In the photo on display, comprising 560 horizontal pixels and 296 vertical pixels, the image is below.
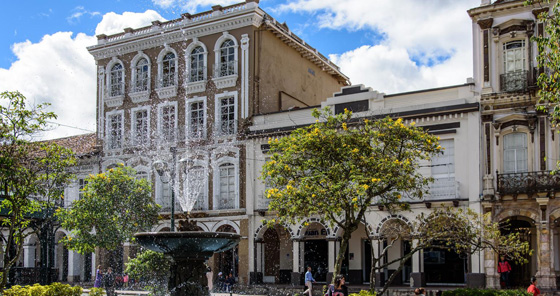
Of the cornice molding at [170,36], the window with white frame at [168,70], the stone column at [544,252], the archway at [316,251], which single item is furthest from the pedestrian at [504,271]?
the window with white frame at [168,70]

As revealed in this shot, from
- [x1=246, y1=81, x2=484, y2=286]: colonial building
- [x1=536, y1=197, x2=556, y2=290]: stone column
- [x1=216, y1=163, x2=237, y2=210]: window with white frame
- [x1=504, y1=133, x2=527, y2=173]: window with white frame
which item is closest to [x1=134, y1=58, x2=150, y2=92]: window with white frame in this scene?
[x1=216, y1=163, x2=237, y2=210]: window with white frame

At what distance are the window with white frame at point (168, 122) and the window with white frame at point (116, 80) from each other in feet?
9.98

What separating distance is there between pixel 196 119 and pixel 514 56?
48.4 ft

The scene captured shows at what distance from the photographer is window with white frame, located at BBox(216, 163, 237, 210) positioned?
109 ft

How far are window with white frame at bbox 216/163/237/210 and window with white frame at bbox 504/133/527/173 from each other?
1219 cm

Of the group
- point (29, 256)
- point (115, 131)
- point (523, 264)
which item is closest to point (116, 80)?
point (115, 131)

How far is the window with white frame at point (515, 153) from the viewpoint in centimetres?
2667

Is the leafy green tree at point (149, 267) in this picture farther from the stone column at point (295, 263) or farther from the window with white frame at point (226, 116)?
the window with white frame at point (226, 116)

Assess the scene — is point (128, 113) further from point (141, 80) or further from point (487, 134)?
point (487, 134)

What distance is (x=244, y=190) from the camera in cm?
3262

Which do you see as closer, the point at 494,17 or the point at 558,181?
the point at 558,181

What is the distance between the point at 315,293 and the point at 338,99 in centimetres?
836

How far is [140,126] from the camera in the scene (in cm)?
3612

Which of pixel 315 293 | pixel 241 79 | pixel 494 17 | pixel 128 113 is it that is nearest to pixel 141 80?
pixel 128 113
